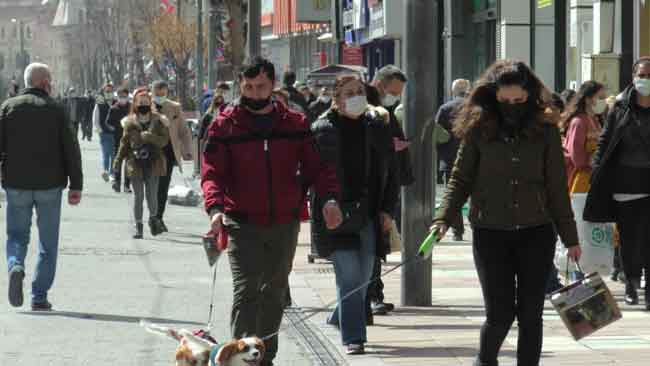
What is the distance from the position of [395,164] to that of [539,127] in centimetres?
241

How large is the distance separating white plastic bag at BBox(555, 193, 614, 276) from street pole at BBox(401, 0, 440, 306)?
1.23 metres

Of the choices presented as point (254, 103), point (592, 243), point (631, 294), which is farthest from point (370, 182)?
point (592, 243)

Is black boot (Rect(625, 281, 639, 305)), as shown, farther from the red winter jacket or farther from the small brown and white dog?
the small brown and white dog

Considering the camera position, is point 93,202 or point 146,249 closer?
point 146,249

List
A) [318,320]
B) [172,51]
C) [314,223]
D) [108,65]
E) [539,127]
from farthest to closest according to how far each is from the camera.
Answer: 1. [108,65]
2. [172,51]
3. [318,320]
4. [314,223]
5. [539,127]

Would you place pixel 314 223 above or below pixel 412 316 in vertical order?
above

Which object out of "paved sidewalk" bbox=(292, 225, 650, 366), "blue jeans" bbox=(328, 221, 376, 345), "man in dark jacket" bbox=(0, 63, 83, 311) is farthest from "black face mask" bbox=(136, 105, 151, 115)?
"blue jeans" bbox=(328, 221, 376, 345)

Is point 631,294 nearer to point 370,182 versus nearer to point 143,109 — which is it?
point 370,182

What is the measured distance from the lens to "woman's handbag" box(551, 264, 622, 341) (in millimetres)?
8273

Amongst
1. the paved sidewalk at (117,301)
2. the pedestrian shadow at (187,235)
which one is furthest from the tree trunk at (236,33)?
the pedestrian shadow at (187,235)

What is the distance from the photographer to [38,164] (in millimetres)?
12930

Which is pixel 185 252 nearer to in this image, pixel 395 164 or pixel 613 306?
pixel 395 164

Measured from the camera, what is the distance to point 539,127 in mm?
8180

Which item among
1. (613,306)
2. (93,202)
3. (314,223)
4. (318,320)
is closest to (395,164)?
(314,223)
